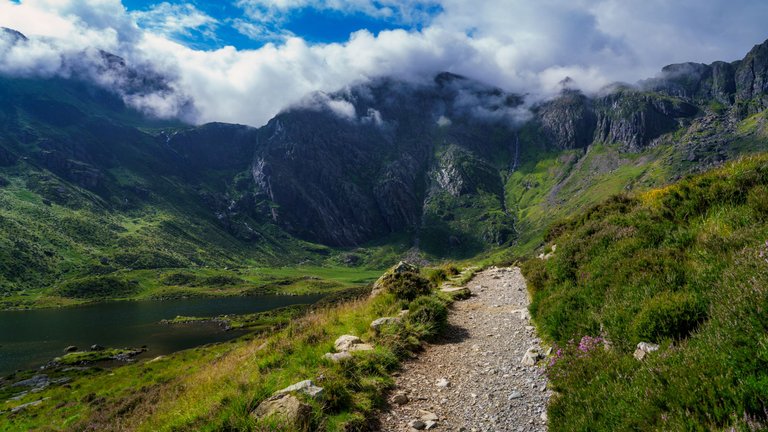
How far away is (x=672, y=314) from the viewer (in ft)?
24.7

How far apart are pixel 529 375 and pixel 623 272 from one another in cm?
399

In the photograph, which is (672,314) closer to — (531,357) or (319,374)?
(531,357)

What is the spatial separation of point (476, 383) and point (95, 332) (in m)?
172

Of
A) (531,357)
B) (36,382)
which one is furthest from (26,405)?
(531,357)

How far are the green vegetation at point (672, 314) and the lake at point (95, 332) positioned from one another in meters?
118

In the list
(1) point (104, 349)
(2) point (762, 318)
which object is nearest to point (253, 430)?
(2) point (762, 318)

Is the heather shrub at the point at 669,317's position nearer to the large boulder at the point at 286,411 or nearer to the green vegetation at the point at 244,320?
the large boulder at the point at 286,411

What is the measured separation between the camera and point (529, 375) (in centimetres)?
990

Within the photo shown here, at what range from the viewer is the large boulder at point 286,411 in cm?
759

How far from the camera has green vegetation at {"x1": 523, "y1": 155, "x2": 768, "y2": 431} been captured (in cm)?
503

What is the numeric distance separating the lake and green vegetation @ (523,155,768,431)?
386 feet

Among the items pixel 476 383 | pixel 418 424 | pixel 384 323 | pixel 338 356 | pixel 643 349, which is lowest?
pixel 476 383

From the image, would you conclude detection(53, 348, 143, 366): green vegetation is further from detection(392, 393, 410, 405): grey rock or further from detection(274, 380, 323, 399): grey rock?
detection(392, 393, 410, 405): grey rock

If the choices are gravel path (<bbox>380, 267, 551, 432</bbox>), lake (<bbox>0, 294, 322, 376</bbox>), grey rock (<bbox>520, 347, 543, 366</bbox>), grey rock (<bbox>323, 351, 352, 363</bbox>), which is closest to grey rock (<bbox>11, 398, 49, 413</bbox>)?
lake (<bbox>0, 294, 322, 376</bbox>)
